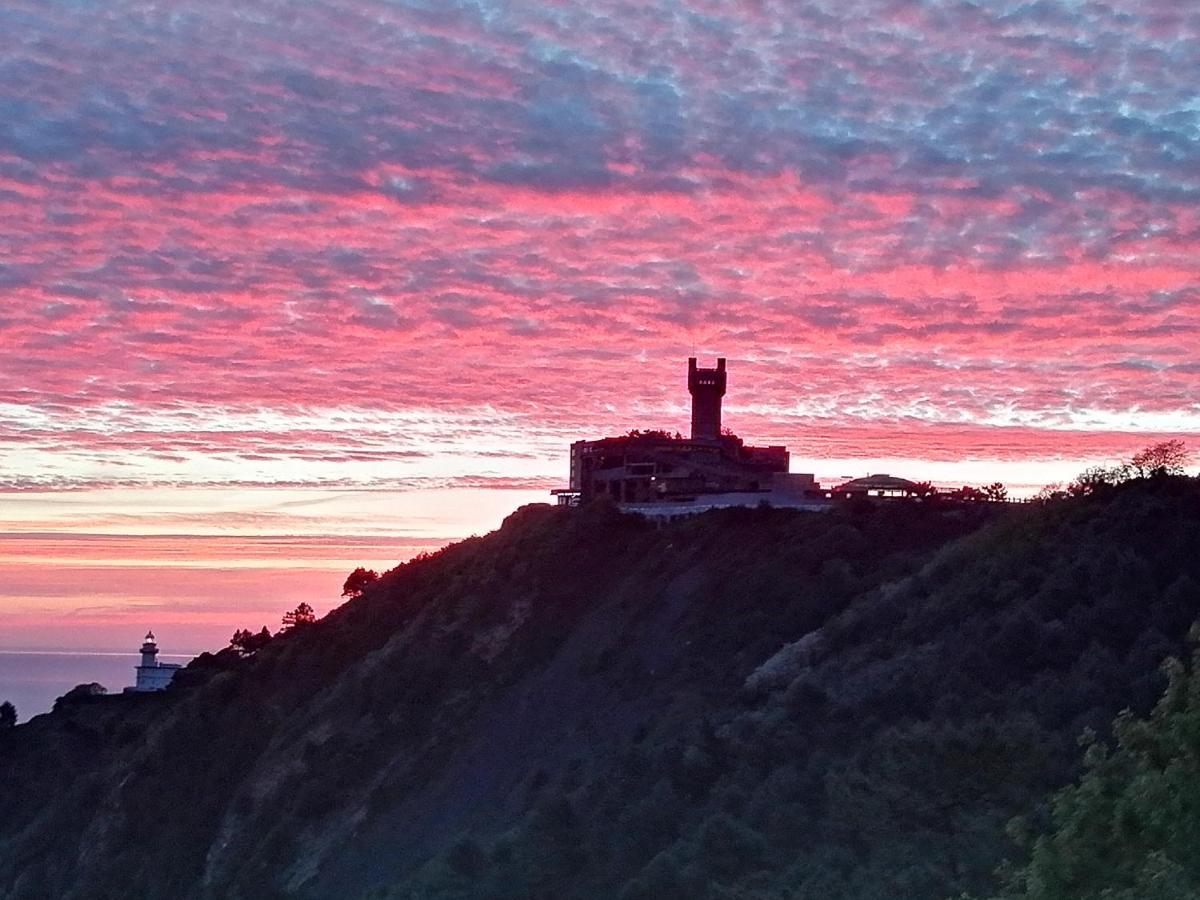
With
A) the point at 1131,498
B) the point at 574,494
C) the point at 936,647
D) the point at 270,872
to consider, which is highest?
the point at 574,494

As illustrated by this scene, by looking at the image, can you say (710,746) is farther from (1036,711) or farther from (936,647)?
(1036,711)

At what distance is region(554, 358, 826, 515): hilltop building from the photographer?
66.1 m

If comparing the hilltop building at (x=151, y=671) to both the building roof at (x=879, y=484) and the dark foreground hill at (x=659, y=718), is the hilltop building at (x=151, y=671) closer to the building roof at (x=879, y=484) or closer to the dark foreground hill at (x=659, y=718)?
the dark foreground hill at (x=659, y=718)

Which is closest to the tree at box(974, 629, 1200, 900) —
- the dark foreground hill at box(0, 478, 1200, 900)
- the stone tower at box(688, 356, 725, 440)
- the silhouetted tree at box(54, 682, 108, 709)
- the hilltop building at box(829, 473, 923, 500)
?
the dark foreground hill at box(0, 478, 1200, 900)

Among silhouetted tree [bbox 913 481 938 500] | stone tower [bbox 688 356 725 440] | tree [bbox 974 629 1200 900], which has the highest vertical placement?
stone tower [bbox 688 356 725 440]

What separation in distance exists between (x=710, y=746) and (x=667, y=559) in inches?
742

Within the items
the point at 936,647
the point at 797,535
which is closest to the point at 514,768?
the point at 797,535

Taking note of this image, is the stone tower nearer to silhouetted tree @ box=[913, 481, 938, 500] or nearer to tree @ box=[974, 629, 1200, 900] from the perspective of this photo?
silhouetted tree @ box=[913, 481, 938, 500]

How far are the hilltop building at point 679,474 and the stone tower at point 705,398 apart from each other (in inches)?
51.9

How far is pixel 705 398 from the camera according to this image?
78.2 meters

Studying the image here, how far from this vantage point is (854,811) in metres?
31.7

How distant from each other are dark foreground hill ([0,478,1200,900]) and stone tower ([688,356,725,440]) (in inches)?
483

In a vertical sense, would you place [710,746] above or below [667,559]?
below

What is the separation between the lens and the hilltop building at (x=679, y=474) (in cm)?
6606
